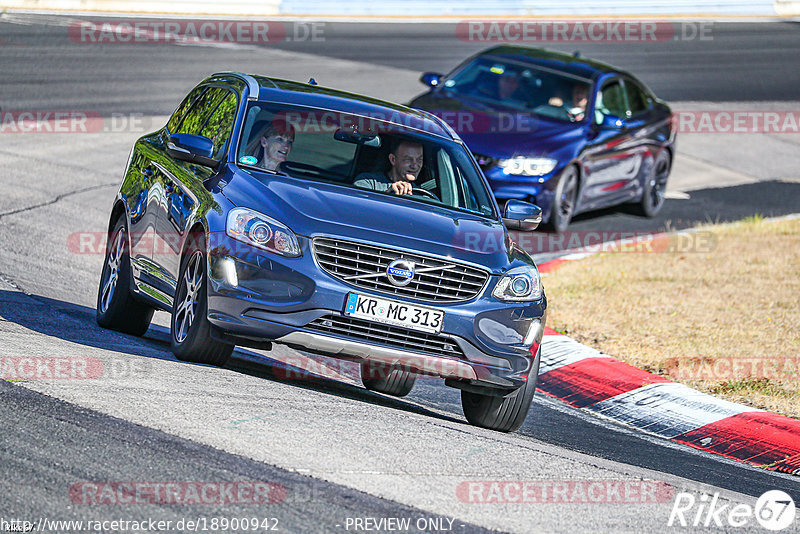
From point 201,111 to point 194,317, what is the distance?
217cm

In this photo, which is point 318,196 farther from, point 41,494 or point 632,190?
point 632,190

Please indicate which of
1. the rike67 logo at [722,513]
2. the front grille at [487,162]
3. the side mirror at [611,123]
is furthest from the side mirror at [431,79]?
the rike67 logo at [722,513]

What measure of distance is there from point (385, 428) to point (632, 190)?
1036 centimetres

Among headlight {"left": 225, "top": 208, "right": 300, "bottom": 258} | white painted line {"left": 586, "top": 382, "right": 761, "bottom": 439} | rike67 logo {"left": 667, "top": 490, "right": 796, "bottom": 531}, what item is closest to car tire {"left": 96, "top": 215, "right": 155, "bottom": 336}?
headlight {"left": 225, "top": 208, "right": 300, "bottom": 258}

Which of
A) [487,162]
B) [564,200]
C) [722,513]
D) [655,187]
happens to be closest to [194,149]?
[722,513]

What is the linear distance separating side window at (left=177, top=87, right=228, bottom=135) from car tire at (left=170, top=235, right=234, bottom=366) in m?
1.59

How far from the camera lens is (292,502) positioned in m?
5.21

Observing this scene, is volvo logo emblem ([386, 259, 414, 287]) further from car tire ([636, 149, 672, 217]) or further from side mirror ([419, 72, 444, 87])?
car tire ([636, 149, 672, 217])

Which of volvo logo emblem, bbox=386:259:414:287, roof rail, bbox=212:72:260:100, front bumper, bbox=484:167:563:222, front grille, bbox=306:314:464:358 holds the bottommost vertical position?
front bumper, bbox=484:167:563:222

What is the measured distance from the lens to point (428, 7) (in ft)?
115

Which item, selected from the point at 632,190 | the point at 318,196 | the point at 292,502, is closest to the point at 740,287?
the point at 632,190

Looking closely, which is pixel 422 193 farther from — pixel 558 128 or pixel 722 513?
pixel 558 128

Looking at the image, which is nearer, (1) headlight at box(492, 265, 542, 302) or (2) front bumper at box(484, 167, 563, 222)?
(1) headlight at box(492, 265, 542, 302)

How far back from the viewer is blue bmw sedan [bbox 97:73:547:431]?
6945mm
